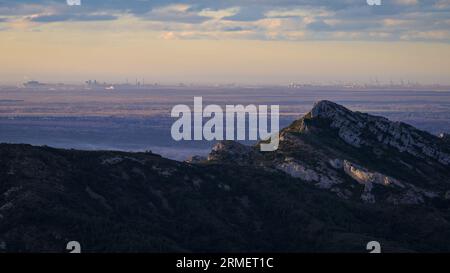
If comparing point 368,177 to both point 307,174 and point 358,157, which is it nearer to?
point 307,174

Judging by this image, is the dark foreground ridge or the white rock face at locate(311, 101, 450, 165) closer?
the dark foreground ridge

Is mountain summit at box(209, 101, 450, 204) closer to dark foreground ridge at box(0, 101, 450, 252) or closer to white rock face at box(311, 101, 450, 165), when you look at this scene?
white rock face at box(311, 101, 450, 165)

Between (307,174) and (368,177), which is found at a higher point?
(307,174)

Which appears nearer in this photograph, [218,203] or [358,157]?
[218,203]

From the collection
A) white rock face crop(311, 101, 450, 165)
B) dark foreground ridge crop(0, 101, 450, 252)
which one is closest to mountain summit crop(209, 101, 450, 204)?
white rock face crop(311, 101, 450, 165)

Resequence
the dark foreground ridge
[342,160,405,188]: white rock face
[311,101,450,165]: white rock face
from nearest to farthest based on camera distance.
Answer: the dark foreground ridge
[342,160,405,188]: white rock face
[311,101,450,165]: white rock face

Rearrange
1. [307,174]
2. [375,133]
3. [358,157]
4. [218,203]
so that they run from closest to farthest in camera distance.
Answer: [218,203]
[307,174]
[358,157]
[375,133]

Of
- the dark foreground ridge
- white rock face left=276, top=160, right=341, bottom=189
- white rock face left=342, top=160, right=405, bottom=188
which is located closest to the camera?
the dark foreground ridge

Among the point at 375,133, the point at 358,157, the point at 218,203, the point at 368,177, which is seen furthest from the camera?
the point at 375,133

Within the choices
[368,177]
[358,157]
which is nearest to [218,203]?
[368,177]
